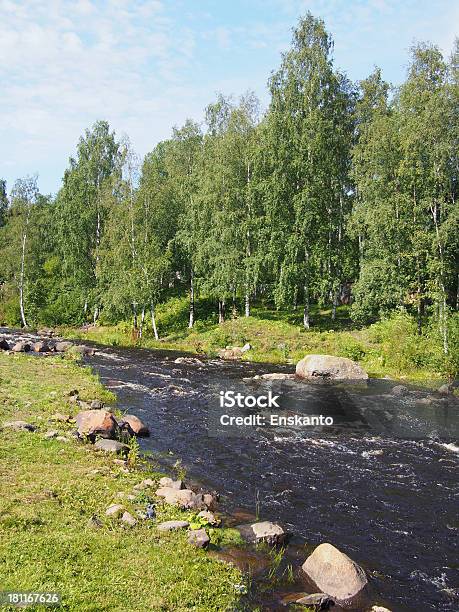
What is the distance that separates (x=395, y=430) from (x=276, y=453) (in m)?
6.20

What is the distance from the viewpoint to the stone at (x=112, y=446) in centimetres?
1590

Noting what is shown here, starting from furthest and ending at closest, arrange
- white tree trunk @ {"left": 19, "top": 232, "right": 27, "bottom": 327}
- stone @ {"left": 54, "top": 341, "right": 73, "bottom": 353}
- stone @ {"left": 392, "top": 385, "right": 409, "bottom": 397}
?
white tree trunk @ {"left": 19, "top": 232, "right": 27, "bottom": 327}
stone @ {"left": 54, "top": 341, "right": 73, "bottom": 353}
stone @ {"left": 392, "top": 385, "right": 409, "bottom": 397}

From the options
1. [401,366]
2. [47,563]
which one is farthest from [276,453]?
[401,366]

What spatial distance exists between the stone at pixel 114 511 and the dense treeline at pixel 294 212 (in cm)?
2660

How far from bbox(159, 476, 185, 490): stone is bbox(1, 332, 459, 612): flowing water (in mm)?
1372

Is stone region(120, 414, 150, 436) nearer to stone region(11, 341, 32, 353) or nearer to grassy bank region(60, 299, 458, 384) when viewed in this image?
grassy bank region(60, 299, 458, 384)

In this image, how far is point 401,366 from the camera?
110 feet

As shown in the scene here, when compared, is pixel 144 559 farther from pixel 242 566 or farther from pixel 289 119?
pixel 289 119

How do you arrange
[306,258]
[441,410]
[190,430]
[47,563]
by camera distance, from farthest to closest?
[306,258], [441,410], [190,430], [47,563]

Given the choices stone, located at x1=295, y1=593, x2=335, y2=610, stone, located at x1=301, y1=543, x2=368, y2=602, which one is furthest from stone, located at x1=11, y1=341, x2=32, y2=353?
stone, located at x1=295, y1=593, x2=335, y2=610

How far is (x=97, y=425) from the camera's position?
17016 millimetres

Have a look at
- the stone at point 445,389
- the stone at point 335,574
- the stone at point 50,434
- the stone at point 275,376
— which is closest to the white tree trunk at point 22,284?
the stone at point 275,376

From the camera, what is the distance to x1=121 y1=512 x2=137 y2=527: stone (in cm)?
1086

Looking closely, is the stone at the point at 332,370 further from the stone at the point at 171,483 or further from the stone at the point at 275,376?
the stone at the point at 171,483
